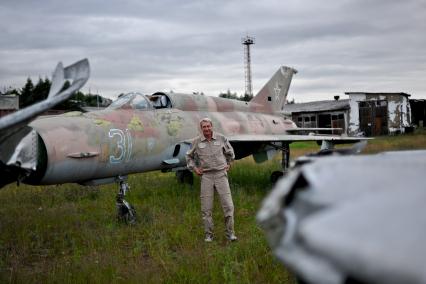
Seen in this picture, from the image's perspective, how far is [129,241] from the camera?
20.7 ft

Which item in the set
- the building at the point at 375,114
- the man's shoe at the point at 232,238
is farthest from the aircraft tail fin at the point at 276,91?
the building at the point at 375,114

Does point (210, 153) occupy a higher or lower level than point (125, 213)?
higher

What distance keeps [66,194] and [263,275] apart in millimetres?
7057

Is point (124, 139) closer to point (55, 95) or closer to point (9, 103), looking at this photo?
point (55, 95)

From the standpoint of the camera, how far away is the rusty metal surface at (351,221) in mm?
989

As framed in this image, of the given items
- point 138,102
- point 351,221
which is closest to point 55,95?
point 351,221

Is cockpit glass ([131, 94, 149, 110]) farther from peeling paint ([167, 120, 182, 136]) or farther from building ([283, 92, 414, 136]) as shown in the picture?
building ([283, 92, 414, 136])

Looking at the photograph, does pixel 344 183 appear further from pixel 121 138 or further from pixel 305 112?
pixel 305 112

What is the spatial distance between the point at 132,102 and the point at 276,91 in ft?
22.9

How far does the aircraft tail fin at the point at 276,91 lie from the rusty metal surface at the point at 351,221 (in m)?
11.8

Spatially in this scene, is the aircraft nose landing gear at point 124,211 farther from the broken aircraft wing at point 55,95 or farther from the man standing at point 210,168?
the broken aircraft wing at point 55,95

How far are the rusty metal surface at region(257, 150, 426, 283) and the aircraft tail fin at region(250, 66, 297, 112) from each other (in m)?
11.8

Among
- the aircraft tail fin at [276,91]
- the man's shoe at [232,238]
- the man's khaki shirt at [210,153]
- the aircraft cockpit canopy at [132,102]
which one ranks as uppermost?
the aircraft tail fin at [276,91]

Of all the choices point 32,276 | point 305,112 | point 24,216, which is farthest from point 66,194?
point 305,112
